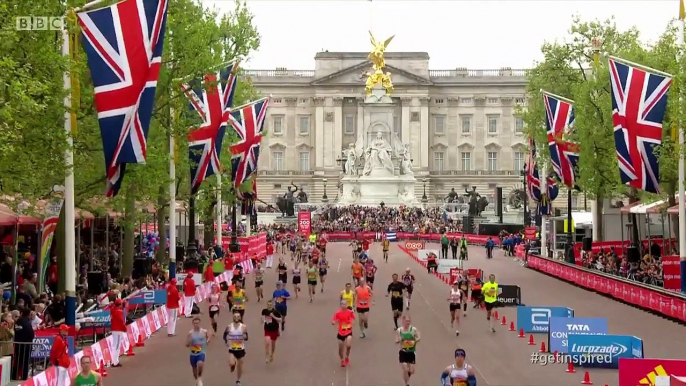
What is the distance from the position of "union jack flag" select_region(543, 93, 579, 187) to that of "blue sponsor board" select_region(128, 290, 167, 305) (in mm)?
18439

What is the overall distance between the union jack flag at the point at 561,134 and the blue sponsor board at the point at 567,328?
18.9 m

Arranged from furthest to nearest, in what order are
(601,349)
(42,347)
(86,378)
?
(601,349) → (42,347) → (86,378)

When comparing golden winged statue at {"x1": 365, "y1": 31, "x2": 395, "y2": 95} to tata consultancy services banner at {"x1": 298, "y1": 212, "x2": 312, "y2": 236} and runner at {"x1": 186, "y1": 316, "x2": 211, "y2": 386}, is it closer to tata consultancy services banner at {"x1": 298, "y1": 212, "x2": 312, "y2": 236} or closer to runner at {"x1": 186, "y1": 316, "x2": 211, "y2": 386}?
tata consultancy services banner at {"x1": 298, "y1": 212, "x2": 312, "y2": 236}

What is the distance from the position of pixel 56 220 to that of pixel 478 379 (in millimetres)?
12429

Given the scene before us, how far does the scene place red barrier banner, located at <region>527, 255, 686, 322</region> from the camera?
98.6ft

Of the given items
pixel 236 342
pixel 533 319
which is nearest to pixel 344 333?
pixel 236 342

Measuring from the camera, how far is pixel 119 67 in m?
19.8

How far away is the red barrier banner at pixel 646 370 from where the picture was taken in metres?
15.8

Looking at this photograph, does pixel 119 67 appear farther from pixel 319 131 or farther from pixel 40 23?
pixel 319 131

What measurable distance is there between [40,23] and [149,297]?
10.1 metres

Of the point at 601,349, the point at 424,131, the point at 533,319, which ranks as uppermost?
the point at 424,131

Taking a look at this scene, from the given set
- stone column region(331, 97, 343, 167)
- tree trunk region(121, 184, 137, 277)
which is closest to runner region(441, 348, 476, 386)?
tree trunk region(121, 184, 137, 277)

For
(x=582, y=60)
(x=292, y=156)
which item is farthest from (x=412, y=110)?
(x=582, y=60)

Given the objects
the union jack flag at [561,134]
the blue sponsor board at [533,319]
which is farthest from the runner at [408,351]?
the union jack flag at [561,134]
